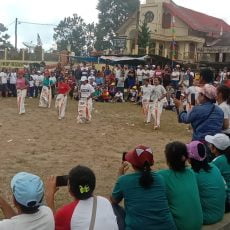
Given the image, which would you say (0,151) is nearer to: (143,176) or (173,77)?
(143,176)

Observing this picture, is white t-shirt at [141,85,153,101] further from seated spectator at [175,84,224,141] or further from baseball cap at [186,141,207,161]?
baseball cap at [186,141,207,161]

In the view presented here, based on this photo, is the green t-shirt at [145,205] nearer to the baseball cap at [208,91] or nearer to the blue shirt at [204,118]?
the blue shirt at [204,118]

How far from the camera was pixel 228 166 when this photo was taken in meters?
4.94

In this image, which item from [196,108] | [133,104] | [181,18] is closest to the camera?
[196,108]

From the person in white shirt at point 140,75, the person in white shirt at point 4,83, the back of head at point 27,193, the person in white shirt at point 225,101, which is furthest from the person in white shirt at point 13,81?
the back of head at point 27,193

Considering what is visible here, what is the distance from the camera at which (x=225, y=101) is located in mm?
6320

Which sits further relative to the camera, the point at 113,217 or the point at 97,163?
the point at 97,163

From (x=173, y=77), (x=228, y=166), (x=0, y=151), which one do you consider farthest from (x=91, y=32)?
(x=228, y=166)

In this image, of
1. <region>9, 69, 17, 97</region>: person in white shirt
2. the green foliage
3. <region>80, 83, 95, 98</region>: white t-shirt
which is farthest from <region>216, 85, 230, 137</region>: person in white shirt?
the green foliage

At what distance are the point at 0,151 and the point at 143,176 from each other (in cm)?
669

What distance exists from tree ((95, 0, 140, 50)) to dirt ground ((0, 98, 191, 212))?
45247 millimetres

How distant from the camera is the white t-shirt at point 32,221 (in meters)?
3.02

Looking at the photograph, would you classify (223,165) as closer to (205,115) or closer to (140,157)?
(205,115)

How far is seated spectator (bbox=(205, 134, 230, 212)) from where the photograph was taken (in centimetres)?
492
